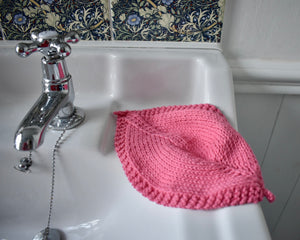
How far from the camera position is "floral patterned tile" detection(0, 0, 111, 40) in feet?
1.32

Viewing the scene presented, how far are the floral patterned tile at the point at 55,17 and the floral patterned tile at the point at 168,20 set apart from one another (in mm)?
24

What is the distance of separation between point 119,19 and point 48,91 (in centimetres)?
17

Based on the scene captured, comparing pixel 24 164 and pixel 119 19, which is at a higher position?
pixel 119 19

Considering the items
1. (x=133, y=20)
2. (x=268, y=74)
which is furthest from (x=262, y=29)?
(x=133, y=20)

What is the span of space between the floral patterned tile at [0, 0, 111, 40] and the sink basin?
0.03 m

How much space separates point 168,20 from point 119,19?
0.08 meters

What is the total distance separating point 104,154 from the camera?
35 cm

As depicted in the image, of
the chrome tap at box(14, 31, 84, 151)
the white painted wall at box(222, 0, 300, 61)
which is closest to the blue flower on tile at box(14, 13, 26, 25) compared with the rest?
the chrome tap at box(14, 31, 84, 151)

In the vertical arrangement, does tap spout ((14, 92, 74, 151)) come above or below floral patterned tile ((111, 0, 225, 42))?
below

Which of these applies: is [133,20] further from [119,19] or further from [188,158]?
[188,158]

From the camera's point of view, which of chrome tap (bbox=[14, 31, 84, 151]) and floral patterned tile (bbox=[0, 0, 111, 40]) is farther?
floral patterned tile (bbox=[0, 0, 111, 40])

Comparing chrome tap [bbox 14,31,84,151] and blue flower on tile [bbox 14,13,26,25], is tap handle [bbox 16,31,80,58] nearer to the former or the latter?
chrome tap [bbox 14,31,84,151]

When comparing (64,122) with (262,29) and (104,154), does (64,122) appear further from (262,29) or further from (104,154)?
(262,29)

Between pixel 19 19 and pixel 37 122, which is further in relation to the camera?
pixel 19 19
